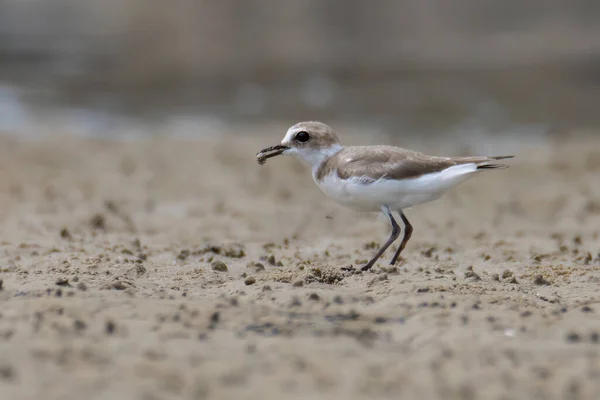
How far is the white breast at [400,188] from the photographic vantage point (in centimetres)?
611

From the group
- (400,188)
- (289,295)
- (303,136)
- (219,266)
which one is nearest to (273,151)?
(303,136)

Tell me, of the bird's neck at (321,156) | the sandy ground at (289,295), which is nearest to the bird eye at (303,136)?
the bird's neck at (321,156)

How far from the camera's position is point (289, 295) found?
530cm

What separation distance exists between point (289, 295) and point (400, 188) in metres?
1.29

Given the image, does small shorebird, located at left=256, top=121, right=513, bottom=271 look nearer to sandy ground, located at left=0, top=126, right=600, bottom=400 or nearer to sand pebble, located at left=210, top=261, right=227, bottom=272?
sandy ground, located at left=0, top=126, right=600, bottom=400

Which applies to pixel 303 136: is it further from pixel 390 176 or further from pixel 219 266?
pixel 219 266

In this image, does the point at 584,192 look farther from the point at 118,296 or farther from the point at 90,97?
the point at 90,97

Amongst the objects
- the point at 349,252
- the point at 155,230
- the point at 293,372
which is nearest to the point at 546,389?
the point at 293,372

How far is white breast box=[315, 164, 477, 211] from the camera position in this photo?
6105 mm

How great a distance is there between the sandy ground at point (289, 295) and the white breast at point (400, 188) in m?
0.55

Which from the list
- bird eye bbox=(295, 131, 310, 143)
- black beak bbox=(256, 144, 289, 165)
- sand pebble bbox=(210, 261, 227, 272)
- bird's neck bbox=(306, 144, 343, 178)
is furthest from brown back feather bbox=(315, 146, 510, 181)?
sand pebble bbox=(210, 261, 227, 272)

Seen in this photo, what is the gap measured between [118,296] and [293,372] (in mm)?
1643

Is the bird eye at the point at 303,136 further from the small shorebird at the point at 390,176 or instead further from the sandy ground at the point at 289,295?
the sandy ground at the point at 289,295

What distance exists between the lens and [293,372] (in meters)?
4.04
